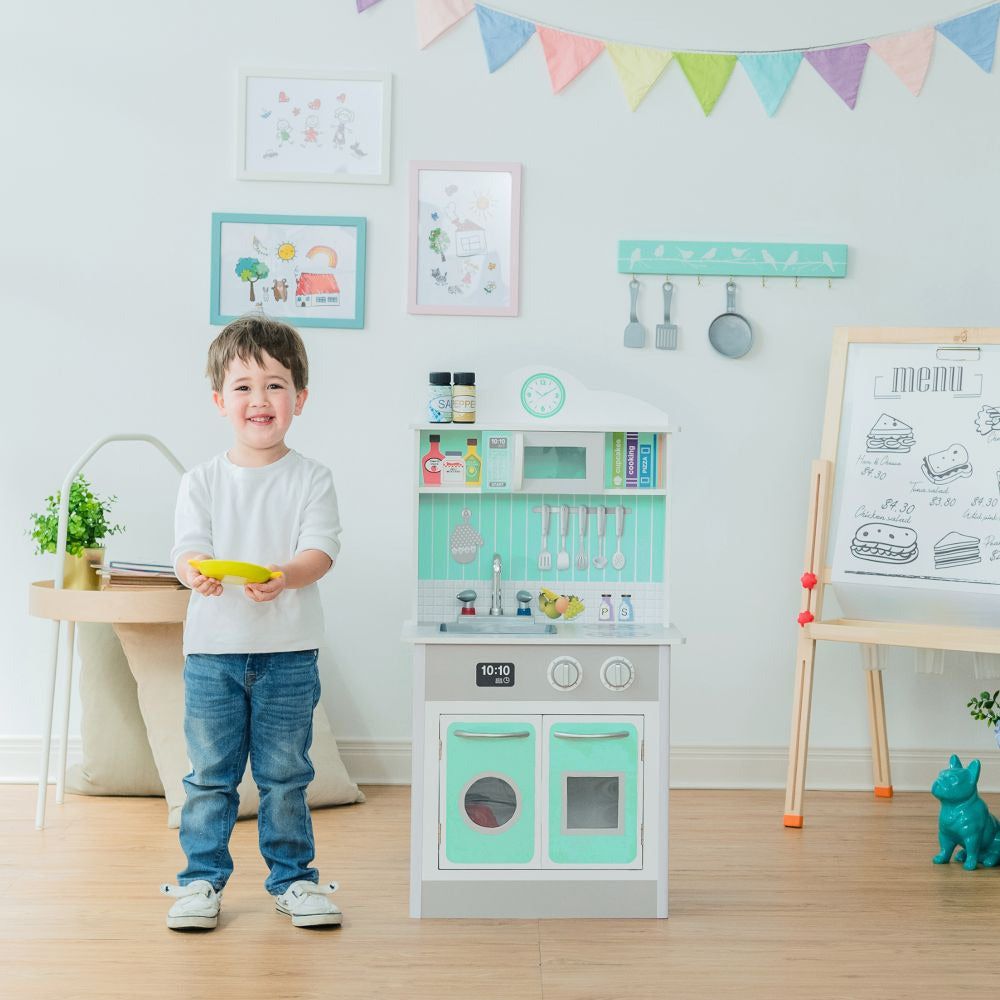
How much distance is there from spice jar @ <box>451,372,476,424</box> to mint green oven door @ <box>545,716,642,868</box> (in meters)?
0.66

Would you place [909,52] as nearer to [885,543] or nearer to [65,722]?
[885,543]

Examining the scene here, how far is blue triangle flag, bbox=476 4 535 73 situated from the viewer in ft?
10.8

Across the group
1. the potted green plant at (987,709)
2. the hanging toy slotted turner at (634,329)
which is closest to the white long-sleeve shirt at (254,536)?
the hanging toy slotted turner at (634,329)

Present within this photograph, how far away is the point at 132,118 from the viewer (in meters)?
3.30

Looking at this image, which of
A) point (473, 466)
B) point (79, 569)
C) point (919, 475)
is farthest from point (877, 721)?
point (79, 569)

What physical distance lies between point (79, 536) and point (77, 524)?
33 millimetres

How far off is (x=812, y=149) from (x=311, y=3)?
4.78 ft

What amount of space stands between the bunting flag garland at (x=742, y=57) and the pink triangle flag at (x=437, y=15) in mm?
78

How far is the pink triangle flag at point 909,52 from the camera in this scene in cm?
332

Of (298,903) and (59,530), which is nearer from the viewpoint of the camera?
(298,903)

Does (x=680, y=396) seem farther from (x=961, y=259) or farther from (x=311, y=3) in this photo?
(x=311, y=3)

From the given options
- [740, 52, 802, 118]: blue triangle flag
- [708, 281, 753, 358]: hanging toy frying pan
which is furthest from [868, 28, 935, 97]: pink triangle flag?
[708, 281, 753, 358]: hanging toy frying pan

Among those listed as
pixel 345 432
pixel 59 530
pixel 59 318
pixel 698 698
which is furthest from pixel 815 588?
pixel 59 318

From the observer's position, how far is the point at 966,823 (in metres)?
2.67
